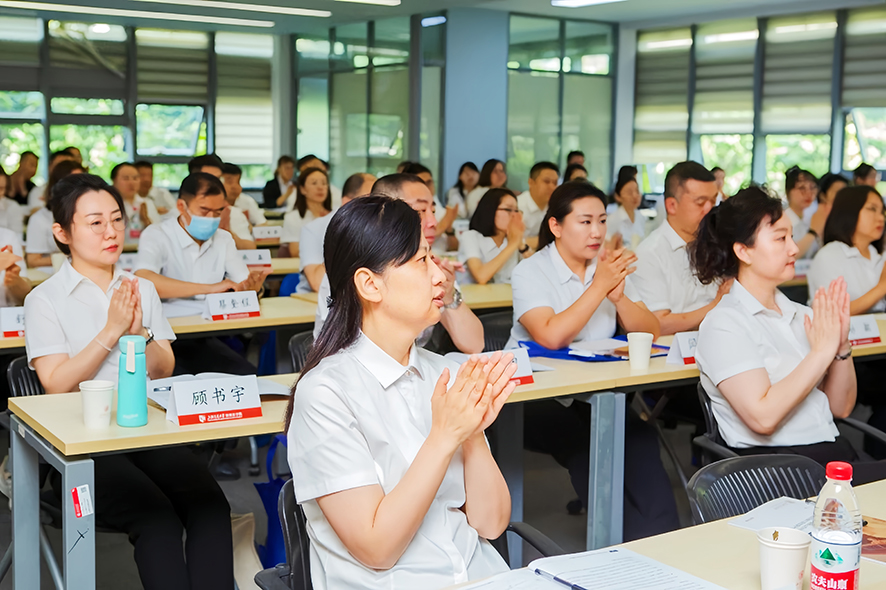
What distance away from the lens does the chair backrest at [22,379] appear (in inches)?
116

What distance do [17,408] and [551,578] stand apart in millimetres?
1589

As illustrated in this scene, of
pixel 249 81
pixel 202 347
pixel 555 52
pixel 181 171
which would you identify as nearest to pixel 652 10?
pixel 555 52

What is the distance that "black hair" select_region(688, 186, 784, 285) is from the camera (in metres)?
2.64

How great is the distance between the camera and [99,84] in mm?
12219

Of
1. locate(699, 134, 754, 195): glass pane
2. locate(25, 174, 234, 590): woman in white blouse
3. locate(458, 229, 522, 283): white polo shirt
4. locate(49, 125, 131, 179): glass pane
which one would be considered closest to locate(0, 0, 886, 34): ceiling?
locate(49, 125, 131, 179): glass pane

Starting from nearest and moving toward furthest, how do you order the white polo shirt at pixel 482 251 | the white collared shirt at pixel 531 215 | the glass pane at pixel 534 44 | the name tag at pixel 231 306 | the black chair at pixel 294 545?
the black chair at pixel 294 545
the name tag at pixel 231 306
the white polo shirt at pixel 482 251
the white collared shirt at pixel 531 215
the glass pane at pixel 534 44

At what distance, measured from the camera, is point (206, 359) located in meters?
4.15

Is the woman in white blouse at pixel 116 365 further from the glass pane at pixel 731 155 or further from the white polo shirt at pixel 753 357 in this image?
the glass pane at pixel 731 155

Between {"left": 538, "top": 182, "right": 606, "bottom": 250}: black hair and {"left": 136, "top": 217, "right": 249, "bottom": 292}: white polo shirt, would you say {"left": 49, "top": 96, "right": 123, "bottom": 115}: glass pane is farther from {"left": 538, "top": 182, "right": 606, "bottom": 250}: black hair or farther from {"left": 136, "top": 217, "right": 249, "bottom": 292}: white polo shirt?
{"left": 538, "top": 182, "right": 606, "bottom": 250}: black hair

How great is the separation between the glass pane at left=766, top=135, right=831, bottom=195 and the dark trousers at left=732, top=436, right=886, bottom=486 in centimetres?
862

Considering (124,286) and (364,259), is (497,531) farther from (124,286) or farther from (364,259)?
(124,286)

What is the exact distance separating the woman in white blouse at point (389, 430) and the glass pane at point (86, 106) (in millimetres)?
11498

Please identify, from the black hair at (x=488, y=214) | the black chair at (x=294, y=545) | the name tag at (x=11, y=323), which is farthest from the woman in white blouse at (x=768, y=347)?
the black hair at (x=488, y=214)

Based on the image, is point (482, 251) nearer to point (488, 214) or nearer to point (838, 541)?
point (488, 214)
